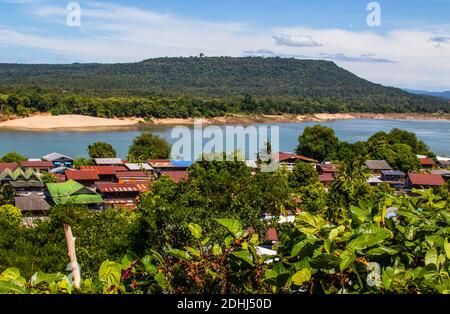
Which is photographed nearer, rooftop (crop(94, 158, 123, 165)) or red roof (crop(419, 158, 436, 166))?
rooftop (crop(94, 158, 123, 165))

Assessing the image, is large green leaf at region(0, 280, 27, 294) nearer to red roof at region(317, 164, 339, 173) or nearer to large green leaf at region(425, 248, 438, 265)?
large green leaf at region(425, 248, 438, 265)

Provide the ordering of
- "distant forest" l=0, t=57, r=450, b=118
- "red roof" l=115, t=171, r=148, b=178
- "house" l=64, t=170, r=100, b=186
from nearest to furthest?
"house" l=64, t=170, r=100, b=186 → "red roof" l=115, t=171, r=148, b=178 → "distant forest" l=0, t=57, r=450, b=118

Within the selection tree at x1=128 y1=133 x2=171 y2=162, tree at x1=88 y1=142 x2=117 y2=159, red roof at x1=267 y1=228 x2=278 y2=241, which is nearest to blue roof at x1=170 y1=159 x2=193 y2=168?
tree at x1=128 y1=133 x2=171 y2=162

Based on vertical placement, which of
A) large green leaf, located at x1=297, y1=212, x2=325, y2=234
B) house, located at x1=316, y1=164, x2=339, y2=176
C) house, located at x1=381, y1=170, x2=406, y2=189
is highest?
large green leaf, located at x1=297, y1=212, x2=325, y2=234

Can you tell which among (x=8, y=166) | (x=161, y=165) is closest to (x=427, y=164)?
(x=161, y=165)


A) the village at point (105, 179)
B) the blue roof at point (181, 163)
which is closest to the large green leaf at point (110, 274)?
the village at point (105, 179)

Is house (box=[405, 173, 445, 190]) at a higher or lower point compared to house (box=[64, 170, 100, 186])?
lower
